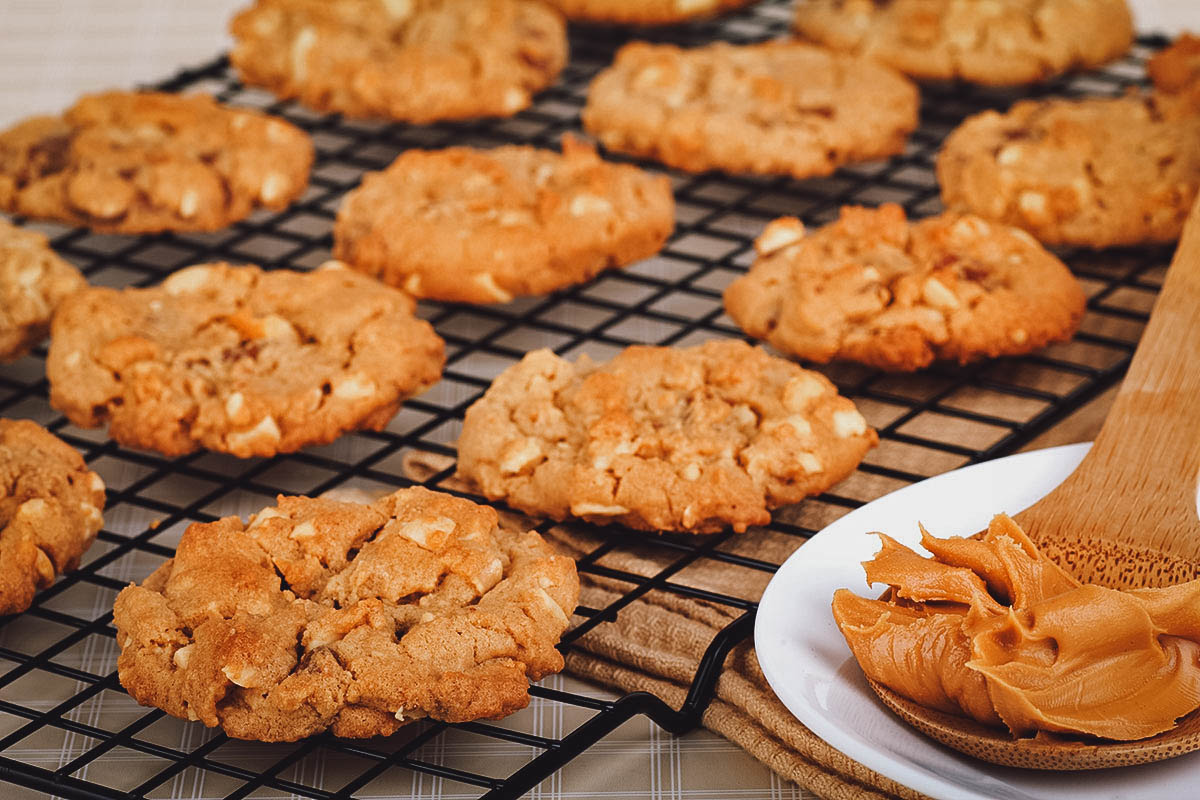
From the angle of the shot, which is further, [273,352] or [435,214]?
[435,214]

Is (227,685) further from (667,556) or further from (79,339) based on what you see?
(79,339)

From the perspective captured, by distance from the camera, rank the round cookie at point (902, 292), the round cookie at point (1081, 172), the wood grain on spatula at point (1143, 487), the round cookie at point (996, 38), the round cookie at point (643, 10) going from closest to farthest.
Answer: the wood grain on spatula at point (1143, 487), the round cookie at point (902, 292), the round cookie at point (1081, 172), the round cookie at point (996, 38), the round cookie at point (643, 10)

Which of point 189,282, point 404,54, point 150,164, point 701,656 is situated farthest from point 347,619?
point 404,54

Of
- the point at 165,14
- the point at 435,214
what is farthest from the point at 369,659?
the point at 165,14

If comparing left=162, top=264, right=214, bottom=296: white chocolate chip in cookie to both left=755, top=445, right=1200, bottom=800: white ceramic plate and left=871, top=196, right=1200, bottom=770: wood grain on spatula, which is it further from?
left=871, top=196, right=1200, bottom=770: wood grain on spatula

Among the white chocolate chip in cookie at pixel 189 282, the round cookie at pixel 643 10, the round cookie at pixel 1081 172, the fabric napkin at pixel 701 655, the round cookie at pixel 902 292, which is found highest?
the round cookie at pixel 643 10

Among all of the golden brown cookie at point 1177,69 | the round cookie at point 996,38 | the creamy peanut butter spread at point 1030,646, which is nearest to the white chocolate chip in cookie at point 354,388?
the creamy peanut butter spread at point 1030,646

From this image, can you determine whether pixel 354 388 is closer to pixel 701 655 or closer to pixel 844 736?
pixel 701 655

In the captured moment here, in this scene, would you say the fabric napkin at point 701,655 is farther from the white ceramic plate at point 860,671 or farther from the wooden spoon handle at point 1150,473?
the wooden spoon handle at point 1150,473
